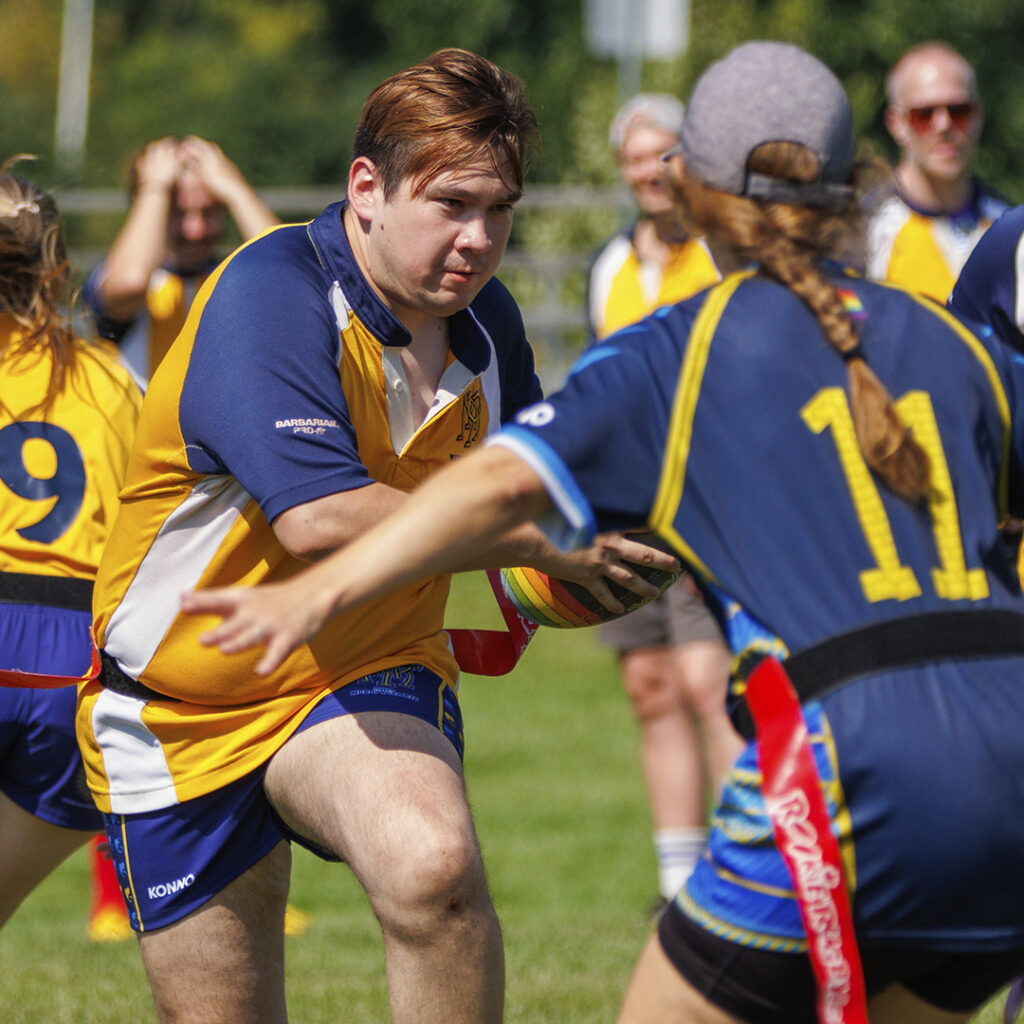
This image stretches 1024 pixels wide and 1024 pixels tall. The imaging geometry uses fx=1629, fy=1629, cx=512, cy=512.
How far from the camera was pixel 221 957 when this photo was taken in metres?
3.38

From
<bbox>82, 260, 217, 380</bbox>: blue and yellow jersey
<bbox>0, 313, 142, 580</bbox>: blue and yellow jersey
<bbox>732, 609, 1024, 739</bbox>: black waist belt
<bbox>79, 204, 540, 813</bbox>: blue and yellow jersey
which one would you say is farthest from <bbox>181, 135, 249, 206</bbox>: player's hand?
<bbox>732, 609, 1024, 739</bbox>: black waist belt

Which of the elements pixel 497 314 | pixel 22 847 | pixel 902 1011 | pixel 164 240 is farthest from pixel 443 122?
pixel 164 240

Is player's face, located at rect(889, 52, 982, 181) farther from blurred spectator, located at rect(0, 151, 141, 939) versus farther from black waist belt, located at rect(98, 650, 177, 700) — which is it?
black waist belt, located at rect(98, 650, 177, 700)

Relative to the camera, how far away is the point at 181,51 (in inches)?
1542

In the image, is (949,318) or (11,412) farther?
(11,412)

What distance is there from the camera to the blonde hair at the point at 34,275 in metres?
4.03

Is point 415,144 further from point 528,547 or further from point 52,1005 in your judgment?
point 52,1005

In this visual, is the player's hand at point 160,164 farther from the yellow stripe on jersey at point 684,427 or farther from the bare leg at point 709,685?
the yellow stripe on jersey at point 684,427

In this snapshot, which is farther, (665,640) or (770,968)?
(665,640)

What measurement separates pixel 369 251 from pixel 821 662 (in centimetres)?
149

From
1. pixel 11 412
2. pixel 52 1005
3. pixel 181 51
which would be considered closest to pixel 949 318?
pixel 11 412

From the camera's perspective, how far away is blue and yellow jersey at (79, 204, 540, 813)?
123 inches

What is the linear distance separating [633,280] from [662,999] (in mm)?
5008

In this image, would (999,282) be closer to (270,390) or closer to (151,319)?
(270,390)
